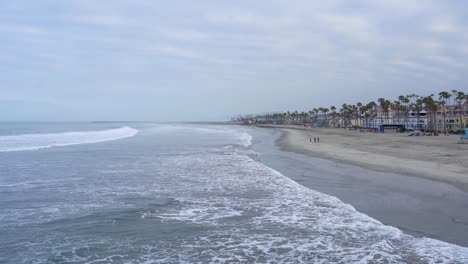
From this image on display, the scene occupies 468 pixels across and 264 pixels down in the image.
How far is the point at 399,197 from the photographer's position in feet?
42.2

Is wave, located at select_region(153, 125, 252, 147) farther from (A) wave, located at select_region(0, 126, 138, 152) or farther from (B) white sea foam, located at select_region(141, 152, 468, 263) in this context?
(B) white sea foam, located at select_region(141, 152, 468, 263)

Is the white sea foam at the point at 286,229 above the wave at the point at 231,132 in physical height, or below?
below

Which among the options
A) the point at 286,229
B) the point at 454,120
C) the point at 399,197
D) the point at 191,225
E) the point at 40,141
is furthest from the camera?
the point at 454,120

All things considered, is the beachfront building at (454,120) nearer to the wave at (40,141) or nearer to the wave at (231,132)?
the wave at (231,132)

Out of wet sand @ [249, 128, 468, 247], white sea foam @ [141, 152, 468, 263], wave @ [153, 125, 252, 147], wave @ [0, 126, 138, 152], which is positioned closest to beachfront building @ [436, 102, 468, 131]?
wave @ [153, 125, 252, 147]

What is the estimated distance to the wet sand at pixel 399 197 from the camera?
30.9ft

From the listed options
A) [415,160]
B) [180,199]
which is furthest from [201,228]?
[415,160]

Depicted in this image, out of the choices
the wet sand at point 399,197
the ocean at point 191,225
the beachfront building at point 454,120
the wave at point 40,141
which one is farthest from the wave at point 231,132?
the beachfront building at point 454,120

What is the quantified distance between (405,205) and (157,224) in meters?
7.93

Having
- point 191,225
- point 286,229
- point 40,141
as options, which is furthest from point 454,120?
point 191,225

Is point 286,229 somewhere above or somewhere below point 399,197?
below

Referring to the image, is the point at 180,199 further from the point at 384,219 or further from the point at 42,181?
the point at 42,181

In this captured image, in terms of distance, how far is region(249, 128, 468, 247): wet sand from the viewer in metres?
9.42

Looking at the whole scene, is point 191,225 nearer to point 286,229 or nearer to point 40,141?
point 286,229
